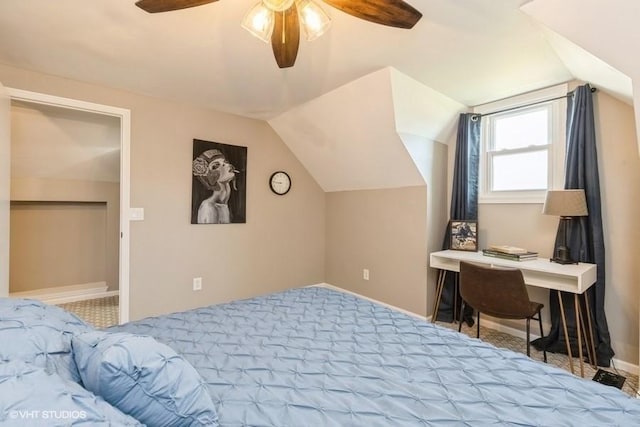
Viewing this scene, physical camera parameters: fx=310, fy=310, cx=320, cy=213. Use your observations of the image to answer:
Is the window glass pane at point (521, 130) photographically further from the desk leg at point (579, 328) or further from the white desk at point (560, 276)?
the desk leg at point (579, 328)

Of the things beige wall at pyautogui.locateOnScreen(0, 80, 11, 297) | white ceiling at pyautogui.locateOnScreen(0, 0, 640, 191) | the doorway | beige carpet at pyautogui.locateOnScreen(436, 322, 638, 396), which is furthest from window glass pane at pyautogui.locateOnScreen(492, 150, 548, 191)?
beige wall at pyautogui.locateOnScreen(0, 80, 11, 297)

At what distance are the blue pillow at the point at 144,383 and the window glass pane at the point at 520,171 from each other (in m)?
2.99

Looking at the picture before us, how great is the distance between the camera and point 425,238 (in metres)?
3.08

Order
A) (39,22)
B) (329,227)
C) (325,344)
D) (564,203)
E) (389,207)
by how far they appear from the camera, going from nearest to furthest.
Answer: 1. (325,344)
2. (39,22)
3. (564,203)
4. (389,207)
5. (329,227)

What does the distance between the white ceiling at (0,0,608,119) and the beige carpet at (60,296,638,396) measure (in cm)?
217

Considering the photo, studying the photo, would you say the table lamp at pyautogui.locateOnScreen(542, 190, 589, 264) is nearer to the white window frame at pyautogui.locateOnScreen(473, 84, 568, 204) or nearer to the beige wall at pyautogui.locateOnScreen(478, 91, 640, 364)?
the beige wall at pyautogui.locateOnScreen(478, 91, 640, 364)

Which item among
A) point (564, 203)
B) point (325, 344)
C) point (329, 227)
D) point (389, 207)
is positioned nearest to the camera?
point (325, 344)

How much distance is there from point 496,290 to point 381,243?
4.66ft

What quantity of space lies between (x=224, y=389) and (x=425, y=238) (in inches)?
98.0

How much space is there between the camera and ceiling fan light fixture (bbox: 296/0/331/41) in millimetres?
1426

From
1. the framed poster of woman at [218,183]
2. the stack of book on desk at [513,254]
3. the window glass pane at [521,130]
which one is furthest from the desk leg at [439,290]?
the framed poster of woman at [218,183]

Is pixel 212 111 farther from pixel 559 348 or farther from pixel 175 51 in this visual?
pixel 559 348

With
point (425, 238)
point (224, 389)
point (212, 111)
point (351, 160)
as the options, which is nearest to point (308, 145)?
point (351, 160)

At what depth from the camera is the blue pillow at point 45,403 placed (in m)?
0.57
